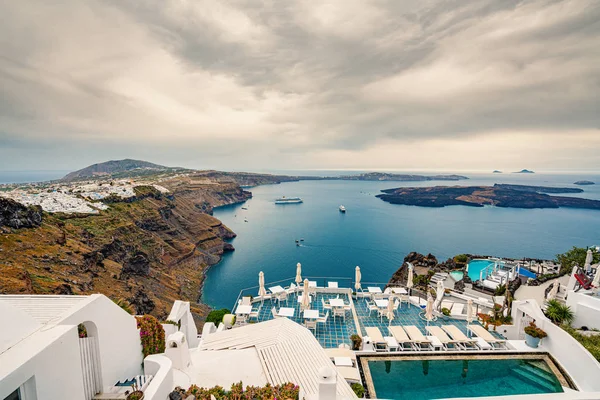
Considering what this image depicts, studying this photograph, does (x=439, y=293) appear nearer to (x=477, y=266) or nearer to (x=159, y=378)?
(x=159, y=378)

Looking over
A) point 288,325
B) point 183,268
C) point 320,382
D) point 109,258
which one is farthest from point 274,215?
point 320,382

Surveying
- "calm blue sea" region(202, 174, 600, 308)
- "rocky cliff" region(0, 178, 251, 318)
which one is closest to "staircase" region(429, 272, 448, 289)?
"calm blue sea" region(202, 174, 600, 308)

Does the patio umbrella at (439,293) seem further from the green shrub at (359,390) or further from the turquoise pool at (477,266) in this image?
the turquoise pool at (477,266)

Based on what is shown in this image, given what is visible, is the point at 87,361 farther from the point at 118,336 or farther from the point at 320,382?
the point at 320,382

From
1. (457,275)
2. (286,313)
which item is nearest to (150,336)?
(286,313)

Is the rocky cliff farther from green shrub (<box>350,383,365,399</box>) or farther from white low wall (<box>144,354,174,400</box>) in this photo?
green shrub (<box>350,383,365,399</box>)

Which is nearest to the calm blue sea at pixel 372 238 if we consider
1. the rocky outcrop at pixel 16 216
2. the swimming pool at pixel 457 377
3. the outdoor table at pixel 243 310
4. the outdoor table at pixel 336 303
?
the rocky outcrop at pixel 16 216
